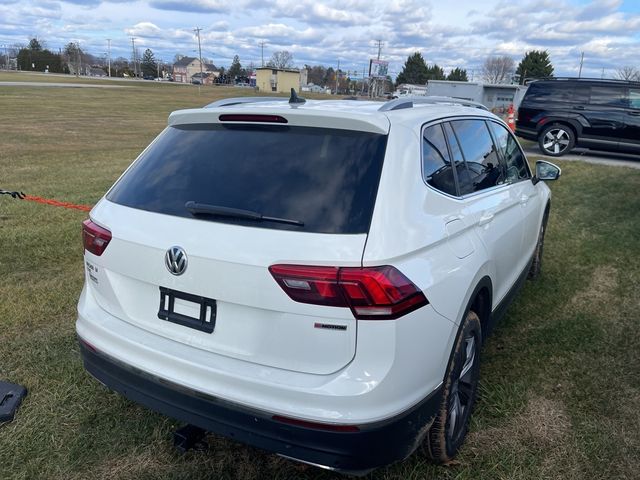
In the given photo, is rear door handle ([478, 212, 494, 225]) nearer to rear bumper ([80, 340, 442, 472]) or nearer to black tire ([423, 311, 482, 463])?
black tire ([423, 311, 482, 463])

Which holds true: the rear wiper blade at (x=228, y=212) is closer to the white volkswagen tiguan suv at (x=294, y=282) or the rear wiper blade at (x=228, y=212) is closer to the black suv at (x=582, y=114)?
the white volkswagen tiguan suv at (x=294, y=282)

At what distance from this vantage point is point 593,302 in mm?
4902

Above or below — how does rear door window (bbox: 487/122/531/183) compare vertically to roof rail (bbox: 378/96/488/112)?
below

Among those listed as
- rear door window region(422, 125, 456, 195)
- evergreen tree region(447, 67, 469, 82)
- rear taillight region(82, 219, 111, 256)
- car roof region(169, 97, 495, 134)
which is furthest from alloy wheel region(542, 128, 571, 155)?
evergreen tree region(447, 67, 469, 82)

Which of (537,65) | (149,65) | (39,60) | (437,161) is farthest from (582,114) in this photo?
(149,65)

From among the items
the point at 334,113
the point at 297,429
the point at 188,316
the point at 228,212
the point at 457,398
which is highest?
the point at 334,113

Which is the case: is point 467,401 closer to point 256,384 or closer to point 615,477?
point 615,477

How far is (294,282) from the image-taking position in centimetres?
201

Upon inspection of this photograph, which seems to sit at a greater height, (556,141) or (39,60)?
(39,60)

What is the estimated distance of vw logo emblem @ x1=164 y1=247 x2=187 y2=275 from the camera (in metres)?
2.19

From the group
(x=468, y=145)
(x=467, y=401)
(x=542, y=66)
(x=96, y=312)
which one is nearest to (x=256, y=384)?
(x=96, y=312)

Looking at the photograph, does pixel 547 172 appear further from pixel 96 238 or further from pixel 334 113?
pixel 96 238

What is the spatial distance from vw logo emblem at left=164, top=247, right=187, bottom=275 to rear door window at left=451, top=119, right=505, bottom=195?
148cm

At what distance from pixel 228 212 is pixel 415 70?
9588cm
